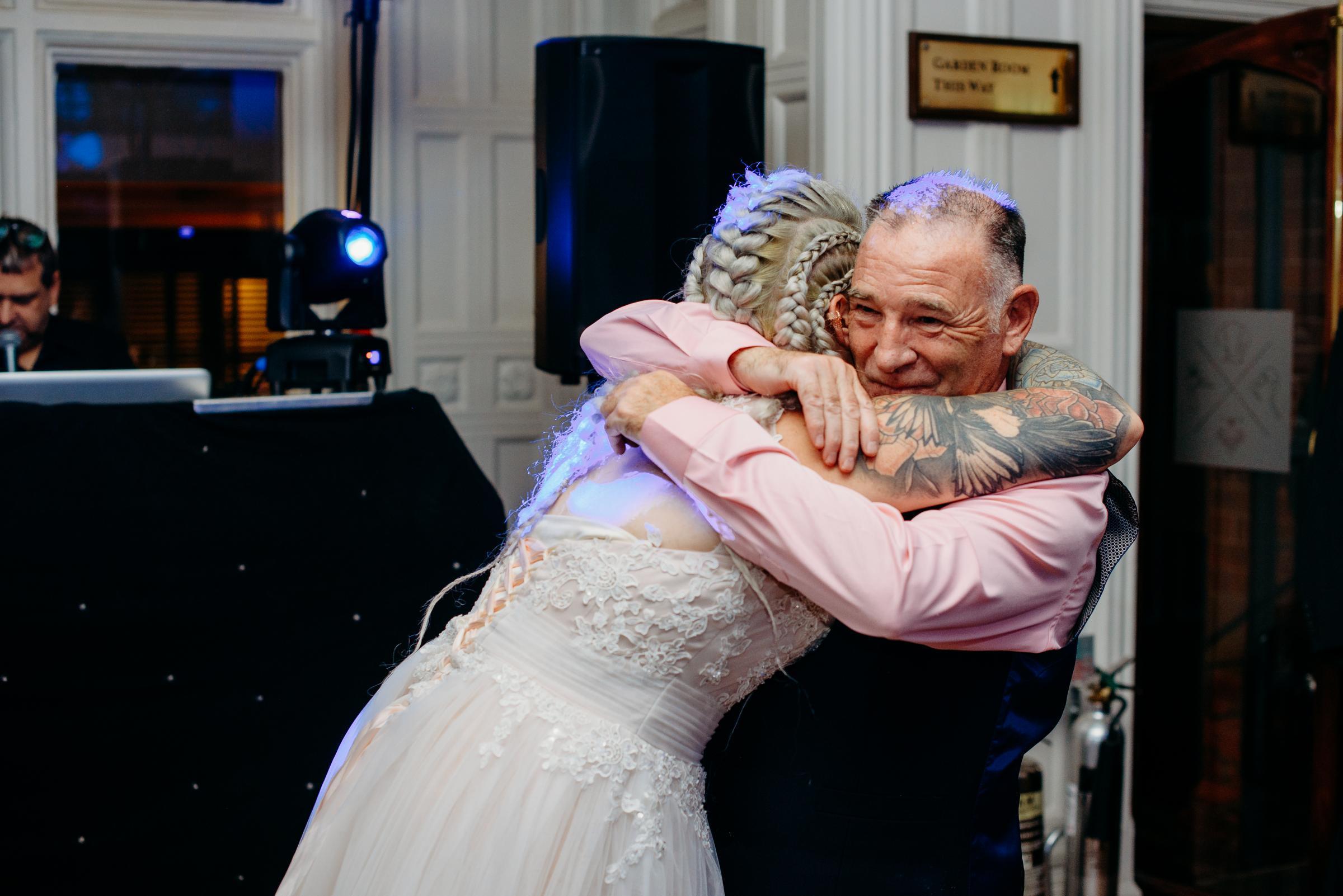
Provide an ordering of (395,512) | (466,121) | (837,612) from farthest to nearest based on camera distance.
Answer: (466,121) < (395,512) < (837,612)

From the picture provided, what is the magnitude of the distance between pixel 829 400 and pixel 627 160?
1.81m

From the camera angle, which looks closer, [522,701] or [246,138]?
[522,701]

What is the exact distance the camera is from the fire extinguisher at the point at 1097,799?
2.88 meters

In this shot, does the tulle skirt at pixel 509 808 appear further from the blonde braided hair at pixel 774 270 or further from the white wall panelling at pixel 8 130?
the white wall panelling at pixel 8 130

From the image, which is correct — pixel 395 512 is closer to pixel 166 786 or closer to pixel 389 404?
pixel 389 404

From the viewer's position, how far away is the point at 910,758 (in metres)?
1.28

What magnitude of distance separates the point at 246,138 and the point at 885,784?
12.4ft

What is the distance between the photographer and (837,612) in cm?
112

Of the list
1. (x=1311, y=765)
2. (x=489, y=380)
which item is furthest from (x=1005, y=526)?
(x=489, y=380)

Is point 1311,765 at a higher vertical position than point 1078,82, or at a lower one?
lower

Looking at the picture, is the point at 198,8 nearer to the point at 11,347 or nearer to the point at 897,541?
the point at 11,347

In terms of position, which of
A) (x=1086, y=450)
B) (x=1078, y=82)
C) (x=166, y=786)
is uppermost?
(x=1078, y=82)

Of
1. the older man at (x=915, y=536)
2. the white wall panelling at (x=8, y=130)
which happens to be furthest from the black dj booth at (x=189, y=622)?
the white wall panelling at (x=8, y=130)

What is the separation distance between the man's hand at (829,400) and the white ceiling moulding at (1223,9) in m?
2.48
